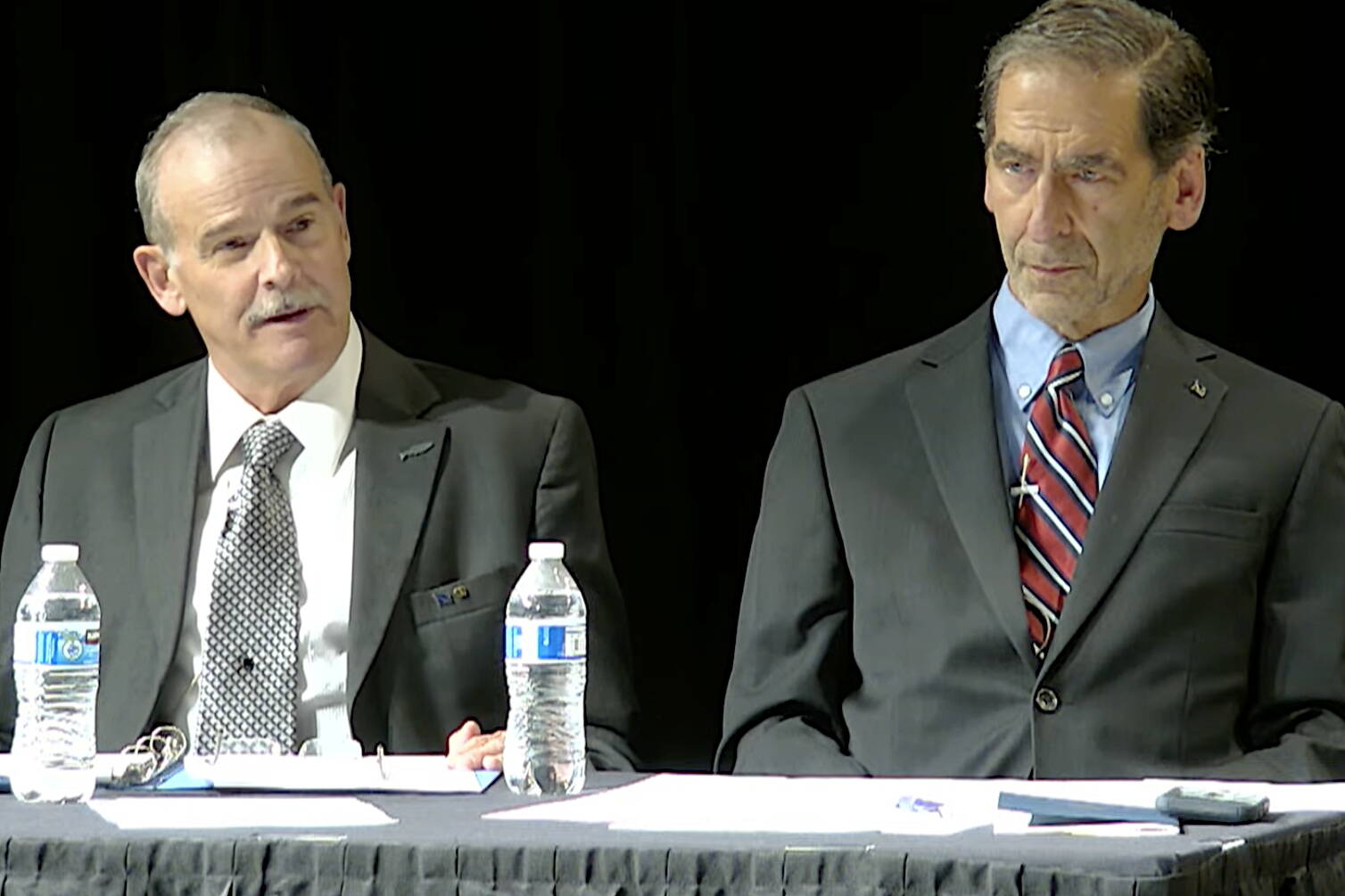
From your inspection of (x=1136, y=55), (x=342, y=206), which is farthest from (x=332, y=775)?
(x=1136, y=55)

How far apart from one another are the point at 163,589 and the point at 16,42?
4.64 feet

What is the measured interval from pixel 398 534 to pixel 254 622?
0.24m

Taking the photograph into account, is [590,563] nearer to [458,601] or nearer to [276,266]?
[458,601]

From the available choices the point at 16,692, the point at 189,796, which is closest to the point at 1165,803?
the point at 189,796

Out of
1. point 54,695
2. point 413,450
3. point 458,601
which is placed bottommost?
point 54,695

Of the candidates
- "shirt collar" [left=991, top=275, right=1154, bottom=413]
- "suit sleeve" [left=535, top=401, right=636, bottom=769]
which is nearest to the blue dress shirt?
"shirt collar" [left=991, top=275, right=1154, bottom=413]

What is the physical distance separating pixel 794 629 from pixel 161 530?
94 centimetres

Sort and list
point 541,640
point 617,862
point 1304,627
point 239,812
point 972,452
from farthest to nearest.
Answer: point 972,452 < point 1304,627 < point 541,640 < point 239,812 < point 617,862

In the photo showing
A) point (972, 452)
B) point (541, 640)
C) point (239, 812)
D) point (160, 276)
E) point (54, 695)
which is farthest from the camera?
point (160, 276)

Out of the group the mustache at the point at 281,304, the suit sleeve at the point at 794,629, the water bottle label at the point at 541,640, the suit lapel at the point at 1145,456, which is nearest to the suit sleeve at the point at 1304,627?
the suit lapel at the point at 1145,456

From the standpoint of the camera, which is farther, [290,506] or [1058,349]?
[290,506]

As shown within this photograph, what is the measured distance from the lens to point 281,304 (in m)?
3.59

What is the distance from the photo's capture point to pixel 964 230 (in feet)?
14.2

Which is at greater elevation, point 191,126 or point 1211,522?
point 191,126
